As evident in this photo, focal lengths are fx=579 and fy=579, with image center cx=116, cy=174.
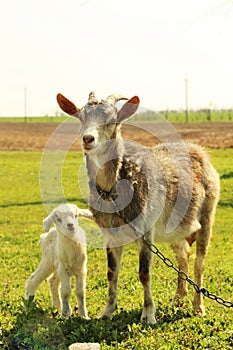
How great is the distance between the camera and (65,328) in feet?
21.0

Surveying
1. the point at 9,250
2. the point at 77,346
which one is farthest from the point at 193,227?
the point at 9,250

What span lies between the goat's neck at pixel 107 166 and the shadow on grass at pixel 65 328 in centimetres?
155

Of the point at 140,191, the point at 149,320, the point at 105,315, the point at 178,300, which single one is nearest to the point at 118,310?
the point at 105,315

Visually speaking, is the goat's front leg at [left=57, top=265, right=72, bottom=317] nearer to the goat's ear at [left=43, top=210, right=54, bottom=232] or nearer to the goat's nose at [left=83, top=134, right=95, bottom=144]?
the goat's ear at [left=43, top=210, right=54, bottom=232]

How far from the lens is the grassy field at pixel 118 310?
20.0ft

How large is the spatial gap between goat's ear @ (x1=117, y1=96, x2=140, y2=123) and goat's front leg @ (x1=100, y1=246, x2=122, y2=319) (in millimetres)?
1616

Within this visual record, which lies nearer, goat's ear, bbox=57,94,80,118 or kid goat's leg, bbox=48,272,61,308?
goat's ear, bbox=57,94,80,118

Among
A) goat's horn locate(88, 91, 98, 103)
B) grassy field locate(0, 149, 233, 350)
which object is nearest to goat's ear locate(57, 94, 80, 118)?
goat's horn locate(88, 91, 98, 103)

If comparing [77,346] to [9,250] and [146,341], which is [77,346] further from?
[9,250]

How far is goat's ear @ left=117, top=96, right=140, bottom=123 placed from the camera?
630cm

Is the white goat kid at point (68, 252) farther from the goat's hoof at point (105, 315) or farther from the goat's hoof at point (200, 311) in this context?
the goat's hoof at point (200, 311)

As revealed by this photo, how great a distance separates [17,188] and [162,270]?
1151cm

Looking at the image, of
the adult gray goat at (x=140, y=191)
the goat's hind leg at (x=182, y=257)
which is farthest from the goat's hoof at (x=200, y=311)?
the goat's hind leg at (x=182, y=257)

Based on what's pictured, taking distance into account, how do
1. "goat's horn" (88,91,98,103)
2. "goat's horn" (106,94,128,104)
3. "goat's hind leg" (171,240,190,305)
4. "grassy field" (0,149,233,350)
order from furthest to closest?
"goat's hind leg" (171,240,190,305)
"goat's horn" (106,94,128,104)
"goat's horn" (88,91,98,103)
"grassy field" (0,149,233,350)
